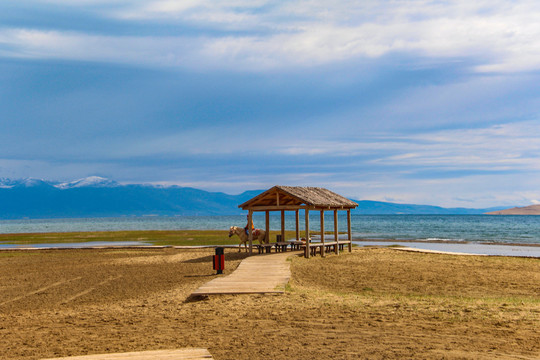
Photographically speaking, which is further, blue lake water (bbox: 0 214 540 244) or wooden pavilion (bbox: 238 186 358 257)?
blue lake water (bbox: 0 214 540 244)

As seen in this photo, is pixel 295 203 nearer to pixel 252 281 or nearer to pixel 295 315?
pixel 252 281

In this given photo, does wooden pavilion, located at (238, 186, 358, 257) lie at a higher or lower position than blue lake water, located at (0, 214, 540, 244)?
higher

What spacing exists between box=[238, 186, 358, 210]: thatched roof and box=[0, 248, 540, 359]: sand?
4.33 meters

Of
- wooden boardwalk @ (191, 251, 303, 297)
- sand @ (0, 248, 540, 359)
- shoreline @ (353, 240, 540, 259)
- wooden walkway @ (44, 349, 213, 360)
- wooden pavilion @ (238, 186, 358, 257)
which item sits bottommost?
shoreline @ (353, 240, 540, 259)

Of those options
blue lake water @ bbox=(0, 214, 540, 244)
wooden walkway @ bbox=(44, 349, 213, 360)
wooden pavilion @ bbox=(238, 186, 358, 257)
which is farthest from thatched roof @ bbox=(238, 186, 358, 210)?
blue lake water @ bbox=(0, 214, 540, 244)

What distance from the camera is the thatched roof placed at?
21.4 m

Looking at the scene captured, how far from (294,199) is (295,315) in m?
12.9

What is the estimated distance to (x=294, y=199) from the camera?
2220 cm

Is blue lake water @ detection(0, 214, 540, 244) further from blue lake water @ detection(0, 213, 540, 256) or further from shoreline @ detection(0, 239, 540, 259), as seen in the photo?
shoreline @ detection(0, 239, 540, 259)

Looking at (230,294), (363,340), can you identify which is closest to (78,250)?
(230,294)

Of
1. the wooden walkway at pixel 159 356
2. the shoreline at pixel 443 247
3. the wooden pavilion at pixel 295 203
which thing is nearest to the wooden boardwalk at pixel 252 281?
the wooden pavilion at pixel 295 203

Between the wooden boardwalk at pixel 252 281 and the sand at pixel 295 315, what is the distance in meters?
0.37

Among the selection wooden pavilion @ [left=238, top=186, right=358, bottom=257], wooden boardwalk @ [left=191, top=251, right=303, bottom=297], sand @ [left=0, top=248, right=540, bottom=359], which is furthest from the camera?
wooden pavilion @ [left=238, top=186, right=358, bottom=257]

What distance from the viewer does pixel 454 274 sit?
16719 mm
